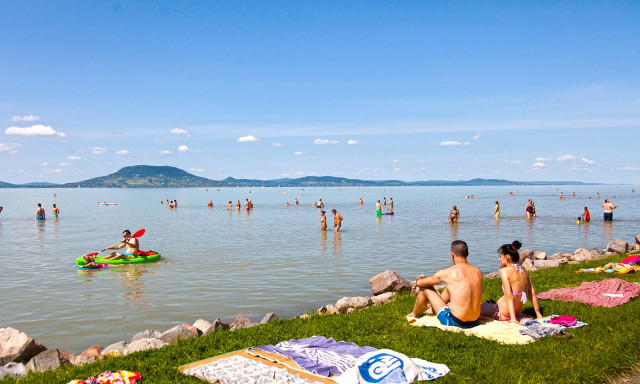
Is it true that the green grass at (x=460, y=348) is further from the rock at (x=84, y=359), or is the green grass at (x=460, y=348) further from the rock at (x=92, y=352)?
the rock at (x=92, y=352)

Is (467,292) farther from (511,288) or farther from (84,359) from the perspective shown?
(84,359)

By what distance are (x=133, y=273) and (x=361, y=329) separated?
1306cm

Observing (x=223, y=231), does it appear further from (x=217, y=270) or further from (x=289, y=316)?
(x=289, y=316)

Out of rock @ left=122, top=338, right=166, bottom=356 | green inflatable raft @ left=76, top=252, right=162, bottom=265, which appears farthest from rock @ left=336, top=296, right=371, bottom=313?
green inflatable raft @ left=76, top=252, right=162, bottom=265

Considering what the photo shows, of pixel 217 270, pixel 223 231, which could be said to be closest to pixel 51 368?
pixel 217 270

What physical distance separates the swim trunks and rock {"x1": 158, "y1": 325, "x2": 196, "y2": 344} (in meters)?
4.49

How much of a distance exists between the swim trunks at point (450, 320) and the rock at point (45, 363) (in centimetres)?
622

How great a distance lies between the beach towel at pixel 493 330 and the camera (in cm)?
763

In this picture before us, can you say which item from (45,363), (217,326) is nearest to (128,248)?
(217,326)

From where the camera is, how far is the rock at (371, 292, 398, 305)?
12.0m

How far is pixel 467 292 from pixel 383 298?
434 cm

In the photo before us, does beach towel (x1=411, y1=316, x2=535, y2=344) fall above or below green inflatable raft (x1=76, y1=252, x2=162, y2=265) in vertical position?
above

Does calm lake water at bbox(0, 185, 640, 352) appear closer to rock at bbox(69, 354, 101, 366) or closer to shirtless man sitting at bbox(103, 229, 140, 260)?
shirtless man sitting at bbox(103, 229, 140, 260)

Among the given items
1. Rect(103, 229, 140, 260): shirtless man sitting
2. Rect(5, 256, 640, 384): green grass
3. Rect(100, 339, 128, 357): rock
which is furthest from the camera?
Rect(103, 229, 140, 260): shirtless man sitting
